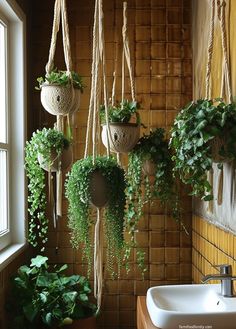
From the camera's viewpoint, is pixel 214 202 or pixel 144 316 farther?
pixel 214 202

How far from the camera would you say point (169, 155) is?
2.38 meters

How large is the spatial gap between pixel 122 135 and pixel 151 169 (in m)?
0.32

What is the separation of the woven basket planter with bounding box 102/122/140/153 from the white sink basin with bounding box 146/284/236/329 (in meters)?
0.79

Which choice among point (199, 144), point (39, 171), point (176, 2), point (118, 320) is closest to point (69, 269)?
point (118, 320)

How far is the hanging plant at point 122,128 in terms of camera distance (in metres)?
2.21

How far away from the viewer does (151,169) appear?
2.40 meters

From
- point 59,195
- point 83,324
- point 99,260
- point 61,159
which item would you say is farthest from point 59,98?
point 83,324

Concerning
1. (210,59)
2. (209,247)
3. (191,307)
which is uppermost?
(210,59)

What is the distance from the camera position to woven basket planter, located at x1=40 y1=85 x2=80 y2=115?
6.61 feet

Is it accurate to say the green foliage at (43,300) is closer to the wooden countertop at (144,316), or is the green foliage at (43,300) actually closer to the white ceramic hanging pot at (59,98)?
the wooden countertop at (144,316)

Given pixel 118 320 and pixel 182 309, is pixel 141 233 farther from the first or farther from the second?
pixel 182 309

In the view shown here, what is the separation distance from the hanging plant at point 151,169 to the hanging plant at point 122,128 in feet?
0.39

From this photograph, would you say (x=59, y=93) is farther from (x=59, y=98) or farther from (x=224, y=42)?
(x=224, y=42)

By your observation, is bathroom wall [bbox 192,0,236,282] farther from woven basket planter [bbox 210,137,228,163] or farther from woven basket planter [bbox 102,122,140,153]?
woven basket planter [bbox 102,122,140,153]
